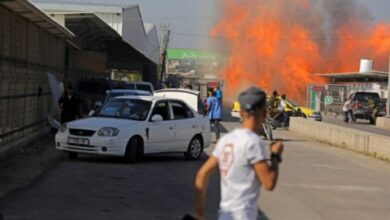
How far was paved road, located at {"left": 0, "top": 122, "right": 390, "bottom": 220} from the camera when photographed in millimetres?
10000

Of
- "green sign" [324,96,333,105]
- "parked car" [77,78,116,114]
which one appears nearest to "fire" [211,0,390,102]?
"green sign" [324,96,333,105]

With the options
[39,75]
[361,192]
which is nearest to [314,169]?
[361,192]

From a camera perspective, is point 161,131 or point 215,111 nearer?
point 161,131

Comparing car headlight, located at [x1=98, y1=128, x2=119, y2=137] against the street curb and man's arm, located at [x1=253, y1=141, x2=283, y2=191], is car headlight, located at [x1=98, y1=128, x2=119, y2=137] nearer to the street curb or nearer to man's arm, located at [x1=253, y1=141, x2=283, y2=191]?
the street curb

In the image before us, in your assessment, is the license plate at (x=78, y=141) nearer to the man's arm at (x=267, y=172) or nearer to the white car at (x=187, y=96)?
the man's arm at (x=267, y=172)

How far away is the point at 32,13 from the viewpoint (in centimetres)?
1809

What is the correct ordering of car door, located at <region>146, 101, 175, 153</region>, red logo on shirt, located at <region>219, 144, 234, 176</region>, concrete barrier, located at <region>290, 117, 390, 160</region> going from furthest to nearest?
1. concrete barrier, located at <region>290, 117, 390, 160</region>
2. car door, located at <region>146, 101, 175, 153</region>
3. red logo on shirt, located at <region>219, 144, 234, 176</region>

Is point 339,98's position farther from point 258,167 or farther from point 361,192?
point 258,167

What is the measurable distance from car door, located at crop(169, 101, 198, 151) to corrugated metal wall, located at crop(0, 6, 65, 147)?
3.74m

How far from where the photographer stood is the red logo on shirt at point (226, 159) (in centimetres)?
502

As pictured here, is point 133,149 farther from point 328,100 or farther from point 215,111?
point 328,100

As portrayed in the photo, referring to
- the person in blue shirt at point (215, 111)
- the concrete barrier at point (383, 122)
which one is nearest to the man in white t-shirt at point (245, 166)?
the person in blue shirt at point (215, 111)

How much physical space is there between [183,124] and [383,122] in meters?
25.6

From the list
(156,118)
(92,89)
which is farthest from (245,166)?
(92,89)
